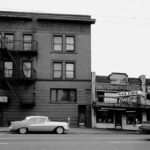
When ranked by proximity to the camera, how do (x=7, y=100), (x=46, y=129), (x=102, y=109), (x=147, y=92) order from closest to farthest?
(x=46, y=129), (x=7, y=100), (x=102, y=109), (x=147, y=92)

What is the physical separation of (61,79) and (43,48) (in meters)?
3.76

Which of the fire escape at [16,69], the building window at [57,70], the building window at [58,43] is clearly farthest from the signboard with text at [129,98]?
the fire escape at [16,69]

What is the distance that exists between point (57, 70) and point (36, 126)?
404 inches

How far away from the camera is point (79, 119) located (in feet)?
107

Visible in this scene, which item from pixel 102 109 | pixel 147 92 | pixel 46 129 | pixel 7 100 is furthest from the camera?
pixel 147 92

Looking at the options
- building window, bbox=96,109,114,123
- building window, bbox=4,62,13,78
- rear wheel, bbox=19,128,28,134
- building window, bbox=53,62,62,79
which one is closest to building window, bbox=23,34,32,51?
building window, bbox=4,62,13,78

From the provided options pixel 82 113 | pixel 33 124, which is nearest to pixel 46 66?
pixel 82 113

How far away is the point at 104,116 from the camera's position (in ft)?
109

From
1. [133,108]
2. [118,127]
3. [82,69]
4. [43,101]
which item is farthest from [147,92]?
[43,101]

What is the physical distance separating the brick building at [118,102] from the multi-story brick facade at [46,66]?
123cm

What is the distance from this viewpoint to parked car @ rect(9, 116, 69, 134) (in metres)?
23.4

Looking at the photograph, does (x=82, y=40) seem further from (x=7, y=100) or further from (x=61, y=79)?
(x=7, y=100)

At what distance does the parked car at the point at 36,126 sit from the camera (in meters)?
23.4

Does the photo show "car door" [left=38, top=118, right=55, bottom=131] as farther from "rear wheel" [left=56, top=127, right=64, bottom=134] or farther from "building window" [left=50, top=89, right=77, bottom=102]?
"building window" [left=50, top=89, right=77, bottom=102]
